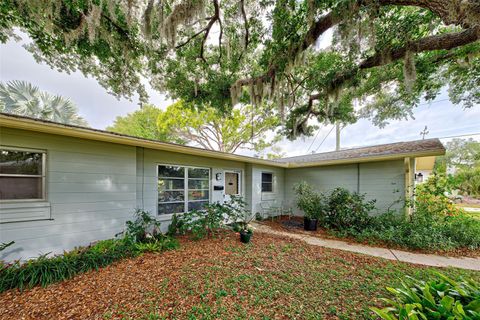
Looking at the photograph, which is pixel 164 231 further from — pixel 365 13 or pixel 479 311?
pixel 365 13

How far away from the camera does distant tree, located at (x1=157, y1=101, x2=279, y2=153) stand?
1405 cm

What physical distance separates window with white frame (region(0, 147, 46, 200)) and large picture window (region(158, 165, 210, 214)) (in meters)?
2.35

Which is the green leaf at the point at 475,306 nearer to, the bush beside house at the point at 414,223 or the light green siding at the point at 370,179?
the bush beside house at the point at 414,223

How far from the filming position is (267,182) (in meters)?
8.23

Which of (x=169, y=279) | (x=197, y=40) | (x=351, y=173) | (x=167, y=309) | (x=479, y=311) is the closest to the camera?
(x=479, y=311)

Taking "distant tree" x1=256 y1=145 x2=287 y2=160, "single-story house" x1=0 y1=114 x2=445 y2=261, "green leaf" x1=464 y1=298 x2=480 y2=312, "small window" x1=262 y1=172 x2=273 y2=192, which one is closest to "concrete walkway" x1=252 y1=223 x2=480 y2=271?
"single-story house" x1=0 y1=114 x2=445 y2=261

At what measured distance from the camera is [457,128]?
13.0 m

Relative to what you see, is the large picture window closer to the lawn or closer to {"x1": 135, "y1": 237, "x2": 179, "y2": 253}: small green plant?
{"x1": 135, "y1": 237, "x2": 179, "y2": 253}: small green plant

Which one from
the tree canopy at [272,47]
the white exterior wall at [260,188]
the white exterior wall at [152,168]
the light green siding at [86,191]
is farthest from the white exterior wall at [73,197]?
the white exterior wall at [260,188]

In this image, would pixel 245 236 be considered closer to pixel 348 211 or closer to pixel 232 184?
pixel 232 184

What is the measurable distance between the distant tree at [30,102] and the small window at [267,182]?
10.6 meters

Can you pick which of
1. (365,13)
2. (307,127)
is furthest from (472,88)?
(365,13)

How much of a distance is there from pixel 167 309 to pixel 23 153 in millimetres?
3825

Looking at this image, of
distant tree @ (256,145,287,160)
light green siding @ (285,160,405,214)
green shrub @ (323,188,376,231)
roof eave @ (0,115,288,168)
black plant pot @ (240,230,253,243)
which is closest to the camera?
roof eave @ (0,115,288,168)
